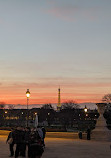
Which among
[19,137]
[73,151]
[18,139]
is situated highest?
[19,137]

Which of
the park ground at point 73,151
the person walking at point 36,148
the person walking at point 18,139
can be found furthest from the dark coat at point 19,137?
the person walking at point 36,148

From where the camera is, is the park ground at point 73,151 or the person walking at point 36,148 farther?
the park ground at point 73,151

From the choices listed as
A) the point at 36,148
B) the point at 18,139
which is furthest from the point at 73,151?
the point at 36,148

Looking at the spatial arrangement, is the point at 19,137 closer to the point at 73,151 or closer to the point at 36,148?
the point at 36,148

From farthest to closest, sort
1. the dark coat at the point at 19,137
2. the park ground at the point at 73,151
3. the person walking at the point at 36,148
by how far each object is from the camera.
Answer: the park ground at the point at 73,151 → the dark coat at the point at 19,137 → the person walking at the point at 36,148

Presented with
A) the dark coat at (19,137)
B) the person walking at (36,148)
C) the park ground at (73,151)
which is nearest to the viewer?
the person walking at (36,148)

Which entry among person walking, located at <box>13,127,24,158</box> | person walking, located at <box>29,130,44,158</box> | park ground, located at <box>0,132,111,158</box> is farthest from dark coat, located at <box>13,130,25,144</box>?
person walking, located at <box>29,130,44,158</box>

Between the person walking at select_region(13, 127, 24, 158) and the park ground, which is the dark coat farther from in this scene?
the park ground

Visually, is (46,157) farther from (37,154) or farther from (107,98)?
(107,98)

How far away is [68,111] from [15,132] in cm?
13418

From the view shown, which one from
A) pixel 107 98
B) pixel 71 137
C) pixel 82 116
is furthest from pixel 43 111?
pixel 71 137

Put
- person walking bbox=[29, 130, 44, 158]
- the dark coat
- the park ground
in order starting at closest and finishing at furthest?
person walking bbox=[29, 130, 44, 158] → the dark coat → the park ground

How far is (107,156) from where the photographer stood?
1886 cm

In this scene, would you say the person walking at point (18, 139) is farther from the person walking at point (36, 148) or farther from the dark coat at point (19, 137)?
the person walking at point (36, 148)
